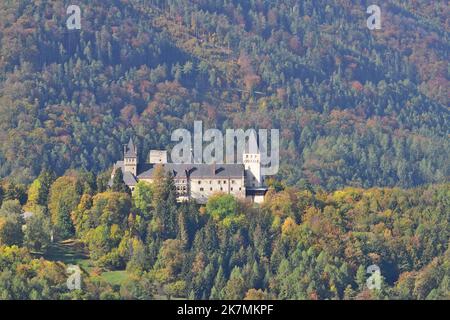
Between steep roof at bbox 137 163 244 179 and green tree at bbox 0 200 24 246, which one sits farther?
steep roof at bbox 137 163 244 179

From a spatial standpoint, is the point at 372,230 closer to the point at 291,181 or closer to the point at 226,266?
the point at 226,266

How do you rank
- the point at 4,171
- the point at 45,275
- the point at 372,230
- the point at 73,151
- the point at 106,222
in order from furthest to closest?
the point at 73,151, the point at 4,171, the point at 372,230, the point at 106,222, the point at 45,275

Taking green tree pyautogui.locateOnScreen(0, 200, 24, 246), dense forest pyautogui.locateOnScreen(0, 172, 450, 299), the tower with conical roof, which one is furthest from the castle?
green tree pyautogui.locateOnScreen(0, 200, 24, 246)

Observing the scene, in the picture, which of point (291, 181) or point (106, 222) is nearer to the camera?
point (106, 222)

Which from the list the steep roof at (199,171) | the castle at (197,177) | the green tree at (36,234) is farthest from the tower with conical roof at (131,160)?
the green tree at (36,234)

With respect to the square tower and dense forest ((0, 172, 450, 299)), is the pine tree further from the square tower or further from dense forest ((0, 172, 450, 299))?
the square tower

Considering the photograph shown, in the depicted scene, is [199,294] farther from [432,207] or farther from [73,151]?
[73,151]

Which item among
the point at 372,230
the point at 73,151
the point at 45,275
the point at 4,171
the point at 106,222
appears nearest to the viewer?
Result: the point at 45,275

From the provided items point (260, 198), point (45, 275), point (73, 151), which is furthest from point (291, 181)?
point (45, 275)

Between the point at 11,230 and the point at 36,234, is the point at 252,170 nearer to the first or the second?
the point at 36,234
